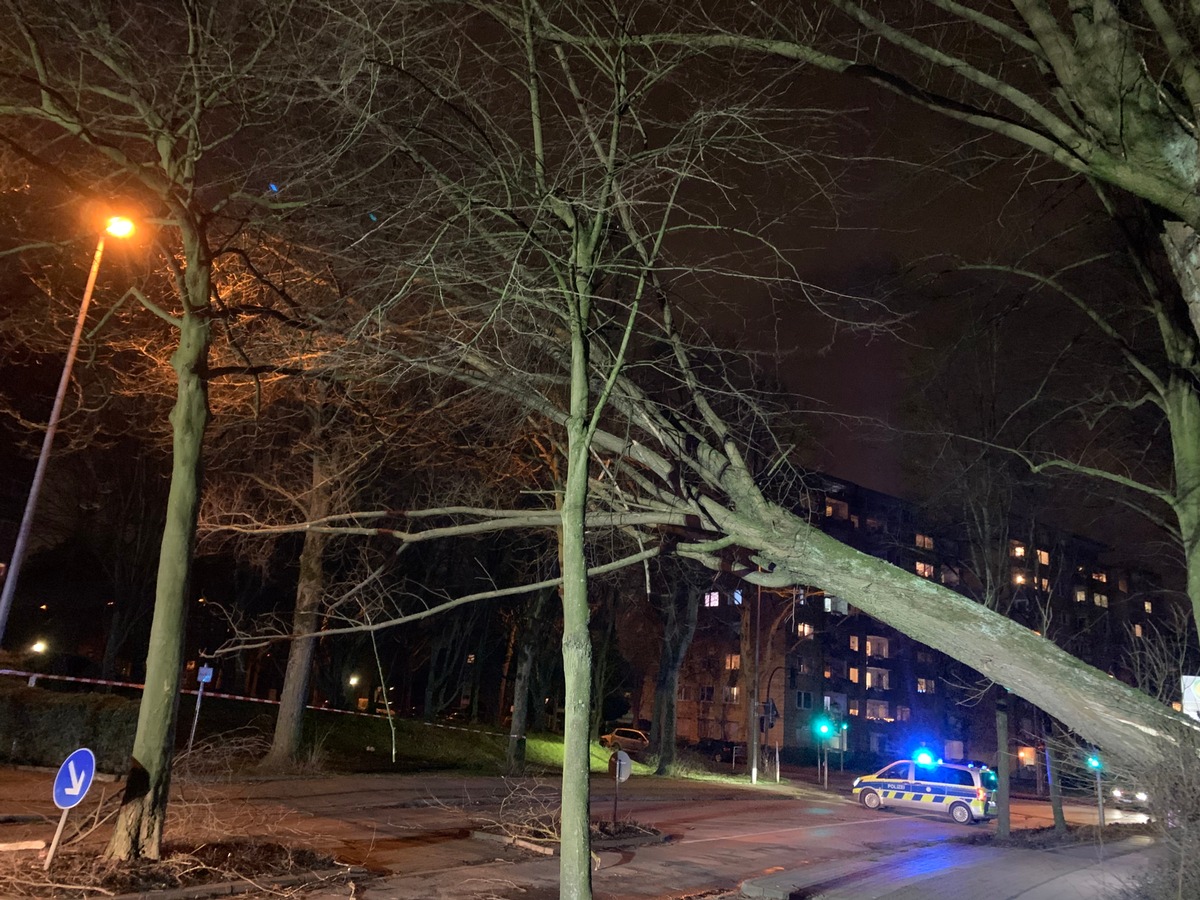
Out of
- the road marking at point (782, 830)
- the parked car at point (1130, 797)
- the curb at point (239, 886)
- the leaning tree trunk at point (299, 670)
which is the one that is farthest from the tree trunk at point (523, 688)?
the parked car at point (1130, 797)

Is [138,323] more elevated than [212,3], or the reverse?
[212,3]

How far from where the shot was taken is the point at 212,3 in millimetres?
9438

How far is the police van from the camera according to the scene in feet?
90.4

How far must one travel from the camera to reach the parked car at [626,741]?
48.7 m

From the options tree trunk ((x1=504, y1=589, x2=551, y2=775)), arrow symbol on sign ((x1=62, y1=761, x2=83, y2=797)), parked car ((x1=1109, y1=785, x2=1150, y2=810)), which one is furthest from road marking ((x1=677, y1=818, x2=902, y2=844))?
arrow symbol on sign ((x1=62, y1=761, x2=83, y2=797))

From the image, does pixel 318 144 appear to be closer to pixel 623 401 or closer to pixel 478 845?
pixel 623 401

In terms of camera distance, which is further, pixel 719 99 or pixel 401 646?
pixel 401 646

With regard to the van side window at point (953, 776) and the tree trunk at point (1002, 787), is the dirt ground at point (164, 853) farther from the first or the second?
the van side window at point (953, 776)

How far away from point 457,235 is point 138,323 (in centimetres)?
690

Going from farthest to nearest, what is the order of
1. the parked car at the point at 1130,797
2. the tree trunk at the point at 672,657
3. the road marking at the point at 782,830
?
the tree trunk at the point at 672,657, the road marking at the point at 782,830, the parked car at the point at 1130,797

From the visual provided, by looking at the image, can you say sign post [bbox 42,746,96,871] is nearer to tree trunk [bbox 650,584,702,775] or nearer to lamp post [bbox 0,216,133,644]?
lamp post [bbox 0,216,133,644]

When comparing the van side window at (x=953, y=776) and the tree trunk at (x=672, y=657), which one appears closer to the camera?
the van side window at (x=953, y=776)

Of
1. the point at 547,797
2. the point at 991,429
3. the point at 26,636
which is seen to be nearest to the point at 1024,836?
the point at 991,429

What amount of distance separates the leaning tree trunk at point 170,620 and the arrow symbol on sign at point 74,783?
0.83 metres
